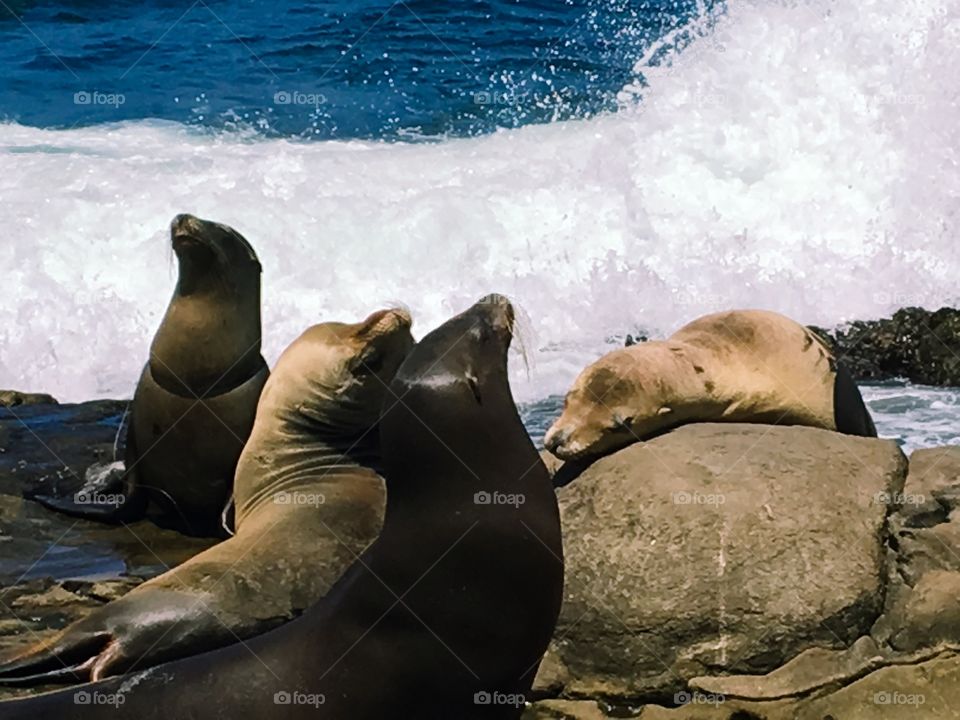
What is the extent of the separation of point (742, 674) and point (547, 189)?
10.3 m

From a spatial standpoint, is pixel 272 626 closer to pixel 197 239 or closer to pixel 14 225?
pixel 197 239

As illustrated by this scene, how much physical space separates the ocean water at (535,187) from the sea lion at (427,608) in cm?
557

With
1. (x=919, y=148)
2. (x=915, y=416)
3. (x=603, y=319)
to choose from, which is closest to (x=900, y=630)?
(x=915, y=416)
